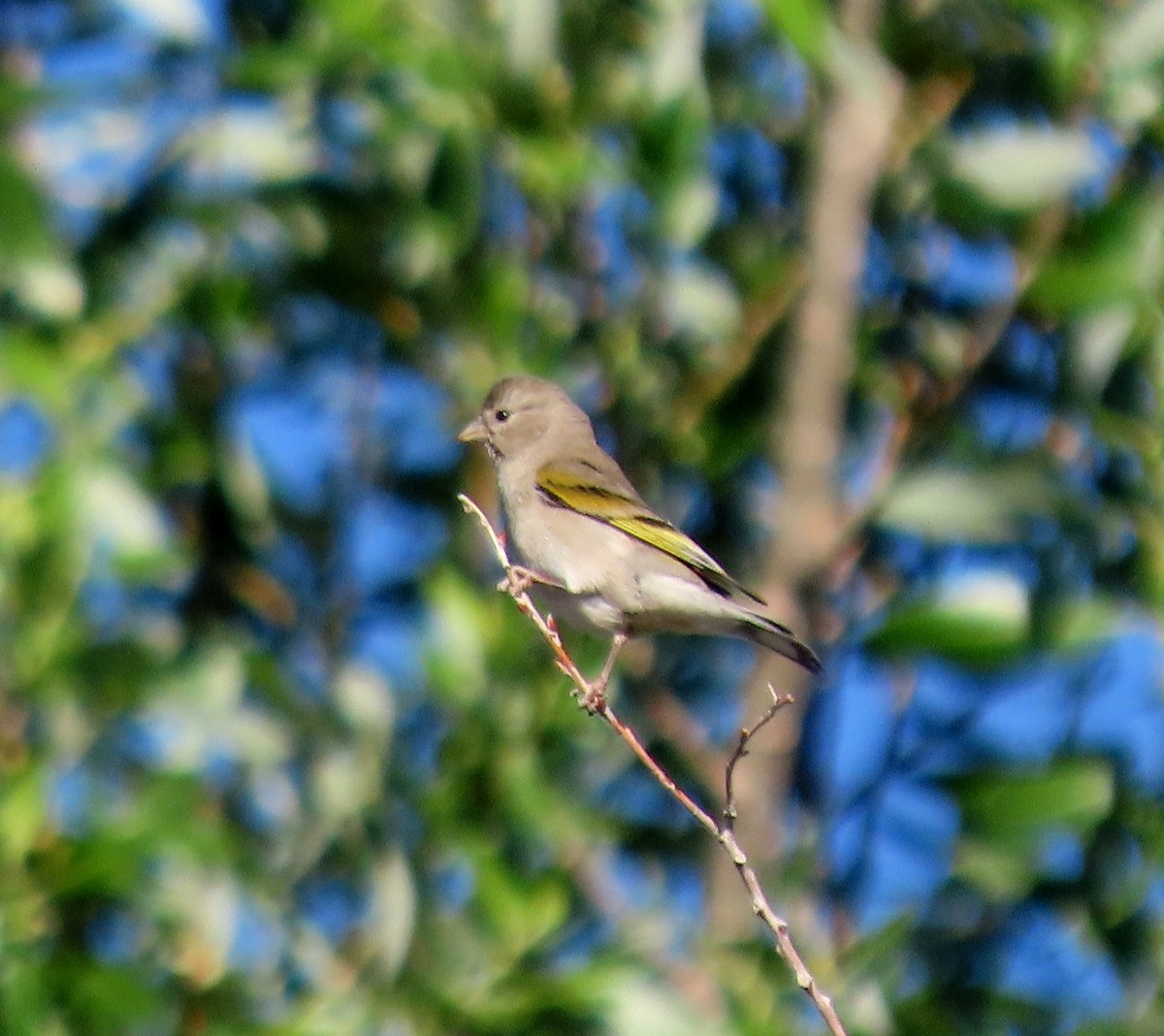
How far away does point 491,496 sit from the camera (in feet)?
18.4

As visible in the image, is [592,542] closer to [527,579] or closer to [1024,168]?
[527,579]

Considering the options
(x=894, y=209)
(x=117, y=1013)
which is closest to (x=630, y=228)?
(x=894, y=209)

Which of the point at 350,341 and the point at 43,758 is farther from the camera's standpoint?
the point at 350,341

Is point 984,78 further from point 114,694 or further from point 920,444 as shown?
point 114,694

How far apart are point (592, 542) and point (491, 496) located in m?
0.89

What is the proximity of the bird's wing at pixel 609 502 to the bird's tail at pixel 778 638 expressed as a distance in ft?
0.61

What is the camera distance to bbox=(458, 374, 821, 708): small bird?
14.6 ft

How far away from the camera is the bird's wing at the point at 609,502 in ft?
15.3

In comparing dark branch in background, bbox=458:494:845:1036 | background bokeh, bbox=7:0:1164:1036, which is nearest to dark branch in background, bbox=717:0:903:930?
background bokeh, bbox=7:0:1164:1036

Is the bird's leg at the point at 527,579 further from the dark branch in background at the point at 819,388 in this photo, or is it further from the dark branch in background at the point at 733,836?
the dark branch in background at the point at 819,388

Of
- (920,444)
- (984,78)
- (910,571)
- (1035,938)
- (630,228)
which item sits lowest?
(1035,938)

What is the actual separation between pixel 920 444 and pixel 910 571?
42 cm

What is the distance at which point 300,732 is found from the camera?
4.96 m

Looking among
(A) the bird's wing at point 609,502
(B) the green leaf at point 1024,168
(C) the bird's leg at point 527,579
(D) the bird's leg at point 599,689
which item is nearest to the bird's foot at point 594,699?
(D) the bird's leg at point 599,689
